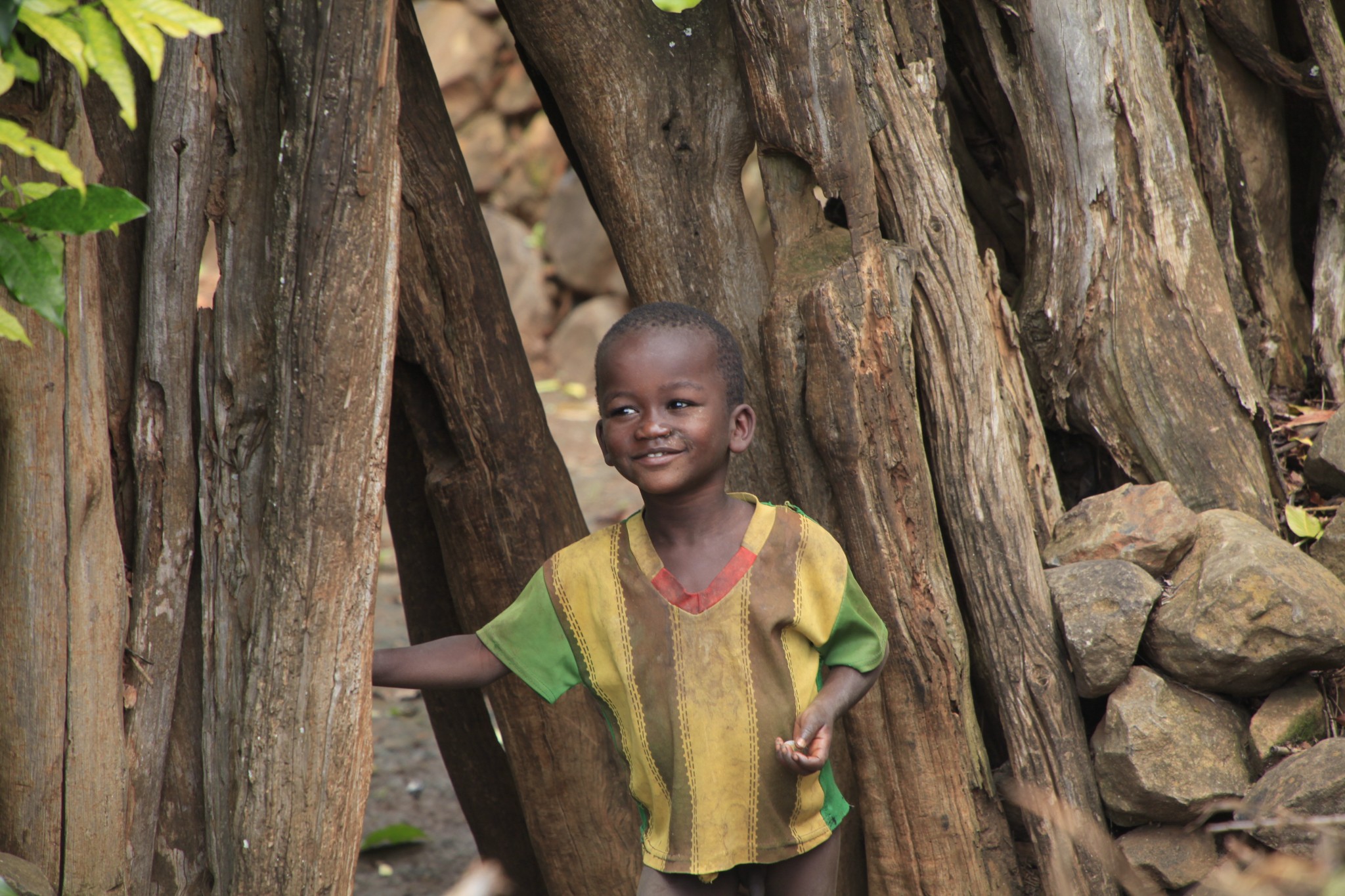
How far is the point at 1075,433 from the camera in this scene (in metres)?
2.91

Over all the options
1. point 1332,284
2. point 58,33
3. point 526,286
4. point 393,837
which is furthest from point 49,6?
point 526,286

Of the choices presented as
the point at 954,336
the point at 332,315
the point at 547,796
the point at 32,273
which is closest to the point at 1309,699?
the point at 954,336

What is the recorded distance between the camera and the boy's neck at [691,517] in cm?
206

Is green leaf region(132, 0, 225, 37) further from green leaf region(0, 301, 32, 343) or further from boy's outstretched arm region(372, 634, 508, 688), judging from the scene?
boy's outstretched arm region(372, 634, 508, 688)

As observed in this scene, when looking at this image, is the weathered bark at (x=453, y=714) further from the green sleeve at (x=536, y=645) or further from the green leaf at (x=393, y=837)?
the green leaf at (x=393, y=837)

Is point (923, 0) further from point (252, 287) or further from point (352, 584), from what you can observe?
point (352, 584)

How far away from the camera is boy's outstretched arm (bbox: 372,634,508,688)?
2014 millimetres

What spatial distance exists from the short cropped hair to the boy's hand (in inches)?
22.6

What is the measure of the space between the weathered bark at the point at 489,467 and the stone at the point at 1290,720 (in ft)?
4.68

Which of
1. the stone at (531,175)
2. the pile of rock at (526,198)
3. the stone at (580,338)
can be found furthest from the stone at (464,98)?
the stone at (580,338)

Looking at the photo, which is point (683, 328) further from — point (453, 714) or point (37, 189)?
point (453, 714)

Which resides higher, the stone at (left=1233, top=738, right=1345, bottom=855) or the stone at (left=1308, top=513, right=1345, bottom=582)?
the stone at (left=1308, top=513, right=1345, bottom=582)

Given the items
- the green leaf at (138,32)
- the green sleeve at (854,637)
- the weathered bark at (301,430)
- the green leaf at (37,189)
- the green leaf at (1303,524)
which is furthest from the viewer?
the green leaf at (1303,524)

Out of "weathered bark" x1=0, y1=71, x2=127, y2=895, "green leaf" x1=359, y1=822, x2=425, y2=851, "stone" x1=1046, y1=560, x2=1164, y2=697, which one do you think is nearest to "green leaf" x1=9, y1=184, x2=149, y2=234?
"weathered bark" x1=0, y1=71, x2=127, y2=895
